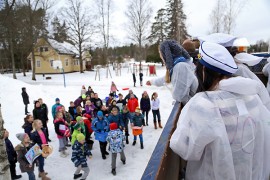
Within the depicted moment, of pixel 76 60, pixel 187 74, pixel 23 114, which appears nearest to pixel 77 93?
pixel 23 114

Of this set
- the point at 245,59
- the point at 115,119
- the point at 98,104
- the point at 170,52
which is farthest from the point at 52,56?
the point at 245,59

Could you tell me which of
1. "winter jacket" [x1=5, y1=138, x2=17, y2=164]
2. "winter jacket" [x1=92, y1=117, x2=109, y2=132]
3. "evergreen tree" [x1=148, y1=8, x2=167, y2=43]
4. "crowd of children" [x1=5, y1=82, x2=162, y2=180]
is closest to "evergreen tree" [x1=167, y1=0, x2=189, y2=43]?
"evergreen tree" [x1=148, y1=8, x2=167, y2=43]

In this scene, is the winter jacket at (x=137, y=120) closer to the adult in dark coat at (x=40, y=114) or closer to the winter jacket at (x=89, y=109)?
the winter jacket at (x=89, y=109)

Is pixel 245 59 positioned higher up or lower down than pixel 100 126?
higher up

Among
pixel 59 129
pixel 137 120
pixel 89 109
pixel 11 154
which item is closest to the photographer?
pixel 11 154

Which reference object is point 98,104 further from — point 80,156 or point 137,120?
point 80,156

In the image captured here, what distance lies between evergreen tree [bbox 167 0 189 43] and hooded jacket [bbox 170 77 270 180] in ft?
70.5

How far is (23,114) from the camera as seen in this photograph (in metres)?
14.9

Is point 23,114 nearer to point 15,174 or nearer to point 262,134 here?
point 15,174

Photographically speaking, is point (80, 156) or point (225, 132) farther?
point (80, 156)

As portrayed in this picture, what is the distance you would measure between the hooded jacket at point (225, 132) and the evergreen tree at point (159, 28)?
150ft

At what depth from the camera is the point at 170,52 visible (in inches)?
114

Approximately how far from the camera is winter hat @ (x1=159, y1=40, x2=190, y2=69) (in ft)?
9.45

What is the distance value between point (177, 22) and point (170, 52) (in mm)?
22274
